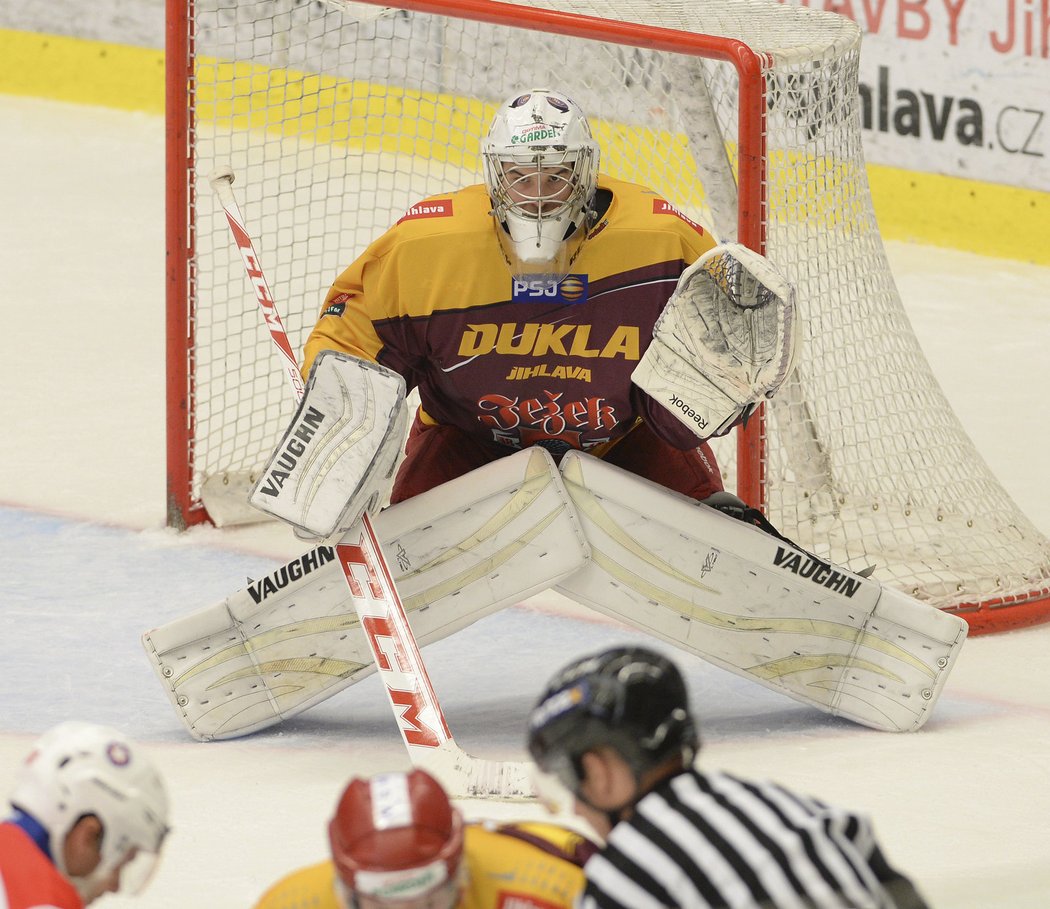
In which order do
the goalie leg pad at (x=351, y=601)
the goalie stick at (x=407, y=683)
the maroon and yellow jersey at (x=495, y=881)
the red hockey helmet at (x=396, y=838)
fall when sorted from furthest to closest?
the goalie leg pad at (x=351, y=601) → the goalie stick at (x=407, y=683) → the maroon and yellow jersey at (x=495, y=881) → the red hockey helmet at (x=396, y=838)

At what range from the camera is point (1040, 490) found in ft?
18.3

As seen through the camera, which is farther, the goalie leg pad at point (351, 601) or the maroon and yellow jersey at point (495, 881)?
the goalie leg pad at point (351, 601)

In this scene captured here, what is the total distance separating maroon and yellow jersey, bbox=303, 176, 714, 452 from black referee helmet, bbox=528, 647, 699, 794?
173 cm

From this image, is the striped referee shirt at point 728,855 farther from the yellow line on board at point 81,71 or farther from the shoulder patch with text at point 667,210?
the yellow line on board at point 81,71

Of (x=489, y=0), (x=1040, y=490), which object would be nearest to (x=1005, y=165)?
(x=1040, y=490)

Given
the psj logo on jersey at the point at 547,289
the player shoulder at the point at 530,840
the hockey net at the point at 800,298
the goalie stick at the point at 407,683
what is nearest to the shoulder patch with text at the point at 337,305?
the goalie stick at the point at 407,683

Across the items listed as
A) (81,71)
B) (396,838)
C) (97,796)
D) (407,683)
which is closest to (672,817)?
(396,838)

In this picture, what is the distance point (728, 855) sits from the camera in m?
1.89

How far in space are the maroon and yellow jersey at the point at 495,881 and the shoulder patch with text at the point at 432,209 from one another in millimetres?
1803

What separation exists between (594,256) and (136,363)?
10.6 feet

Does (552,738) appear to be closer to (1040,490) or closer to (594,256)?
(594,256)

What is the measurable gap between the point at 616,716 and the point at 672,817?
0.13m

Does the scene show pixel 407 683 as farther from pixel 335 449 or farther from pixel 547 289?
pixel 547 289

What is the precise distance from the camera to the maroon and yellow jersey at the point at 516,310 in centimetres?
374
